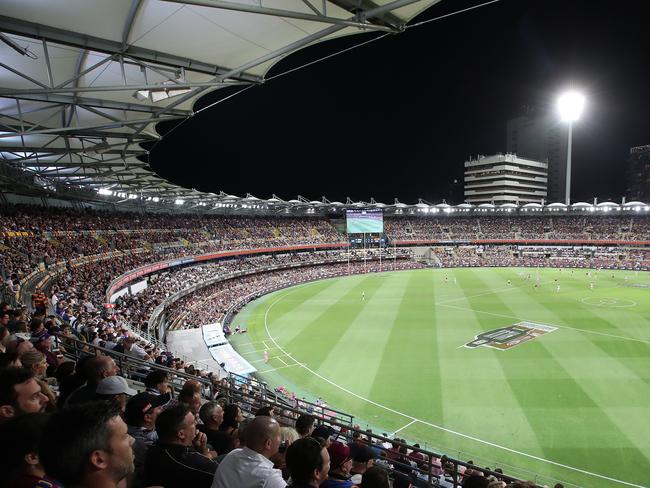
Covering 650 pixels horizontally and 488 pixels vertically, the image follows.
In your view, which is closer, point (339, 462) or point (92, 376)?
point (339, 462)

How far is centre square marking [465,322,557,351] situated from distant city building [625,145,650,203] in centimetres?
12032

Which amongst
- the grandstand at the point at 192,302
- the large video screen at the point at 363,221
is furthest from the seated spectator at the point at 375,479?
the large video screen at the point at 363,221

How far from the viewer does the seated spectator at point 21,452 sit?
1.98 meters

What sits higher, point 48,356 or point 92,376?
point 92,376

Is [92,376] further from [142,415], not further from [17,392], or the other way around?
[17,392]

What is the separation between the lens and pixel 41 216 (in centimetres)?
2778

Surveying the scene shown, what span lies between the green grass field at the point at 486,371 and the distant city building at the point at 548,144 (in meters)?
102

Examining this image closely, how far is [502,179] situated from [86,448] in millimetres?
121990

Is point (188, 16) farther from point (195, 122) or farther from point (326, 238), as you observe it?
point (326, 238)

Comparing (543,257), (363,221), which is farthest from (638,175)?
(363,221)

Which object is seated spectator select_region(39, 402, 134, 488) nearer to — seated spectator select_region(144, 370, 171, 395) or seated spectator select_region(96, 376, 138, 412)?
seated spectator select_region(96, 376, 138, 412)

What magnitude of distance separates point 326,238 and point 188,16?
59.9 meters

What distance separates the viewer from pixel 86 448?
1853 mm

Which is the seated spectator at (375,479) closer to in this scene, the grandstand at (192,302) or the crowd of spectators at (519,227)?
the grandstand at (192,302)
